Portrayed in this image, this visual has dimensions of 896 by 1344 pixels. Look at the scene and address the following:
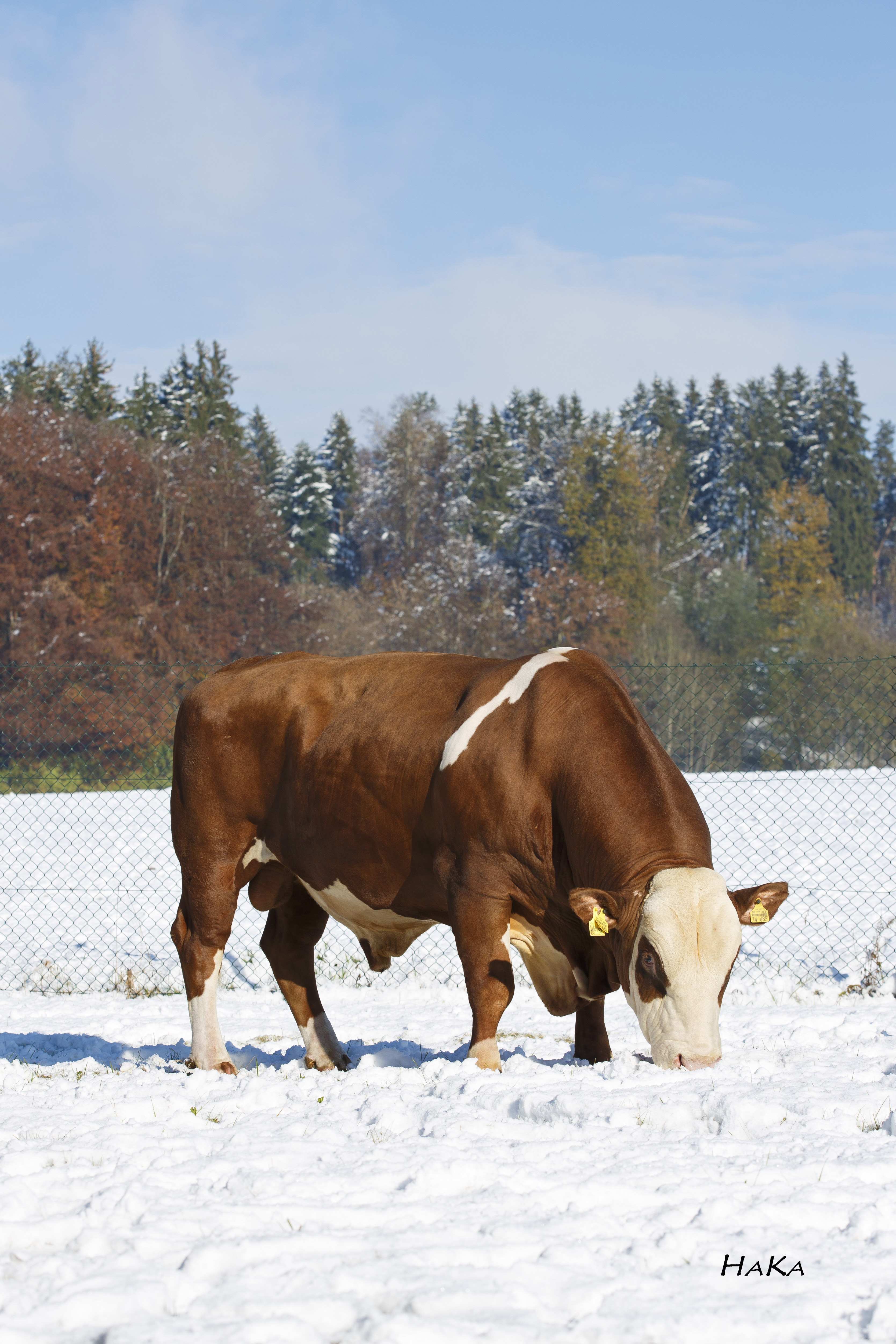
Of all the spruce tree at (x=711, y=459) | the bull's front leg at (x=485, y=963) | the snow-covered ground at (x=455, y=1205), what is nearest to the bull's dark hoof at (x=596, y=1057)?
the snow-covered ground at (x=455, y=1205)

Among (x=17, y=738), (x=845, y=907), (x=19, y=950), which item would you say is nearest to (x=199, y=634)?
(x=17, y=738)

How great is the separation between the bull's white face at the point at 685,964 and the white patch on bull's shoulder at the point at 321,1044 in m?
2.04

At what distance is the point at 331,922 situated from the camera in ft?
36.9

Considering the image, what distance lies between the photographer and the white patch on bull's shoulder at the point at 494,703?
5.07m

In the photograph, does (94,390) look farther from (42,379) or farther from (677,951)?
(677,951)

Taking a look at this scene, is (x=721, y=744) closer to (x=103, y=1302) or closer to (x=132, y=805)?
(x=132, y=805)

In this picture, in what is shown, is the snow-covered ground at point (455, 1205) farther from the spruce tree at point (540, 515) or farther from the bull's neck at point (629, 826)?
the spruce tree at point (540, 515)

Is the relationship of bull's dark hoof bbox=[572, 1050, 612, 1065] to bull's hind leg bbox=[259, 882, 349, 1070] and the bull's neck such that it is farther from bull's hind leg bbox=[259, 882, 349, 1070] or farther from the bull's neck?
bull's hind leg bbox=[259, 882, 349, 1070]

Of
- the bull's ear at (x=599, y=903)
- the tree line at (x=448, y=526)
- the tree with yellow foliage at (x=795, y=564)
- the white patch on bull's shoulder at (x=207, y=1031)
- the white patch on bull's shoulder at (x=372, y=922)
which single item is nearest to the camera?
the bull's ear at (x=599, y=903)

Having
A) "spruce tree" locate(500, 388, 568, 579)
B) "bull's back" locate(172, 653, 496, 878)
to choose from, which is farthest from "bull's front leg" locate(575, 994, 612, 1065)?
"spruce tree" locate(500, 388, 568, 579)

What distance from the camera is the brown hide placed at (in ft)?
15.9

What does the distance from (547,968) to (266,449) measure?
5679cm

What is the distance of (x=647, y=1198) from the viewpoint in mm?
3092

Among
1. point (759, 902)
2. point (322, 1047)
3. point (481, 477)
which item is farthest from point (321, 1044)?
point (481, 477)
